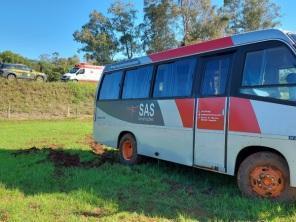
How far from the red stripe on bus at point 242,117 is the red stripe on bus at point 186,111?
4.00 feet

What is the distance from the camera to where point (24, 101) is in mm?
42375

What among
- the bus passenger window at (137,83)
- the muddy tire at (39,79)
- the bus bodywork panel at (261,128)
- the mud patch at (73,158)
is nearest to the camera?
the bus bodywork panel at (261,128)

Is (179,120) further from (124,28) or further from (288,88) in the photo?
(124,28)

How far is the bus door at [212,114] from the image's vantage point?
8.12m

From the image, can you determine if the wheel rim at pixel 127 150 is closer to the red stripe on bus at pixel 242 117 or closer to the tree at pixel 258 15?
the red stripe on bus at pixel 242 117

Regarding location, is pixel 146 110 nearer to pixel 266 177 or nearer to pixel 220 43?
pixel 220 43

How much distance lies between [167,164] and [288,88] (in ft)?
17.1

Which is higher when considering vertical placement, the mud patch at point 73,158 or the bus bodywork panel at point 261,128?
the bus bodywork panel at point 261,128

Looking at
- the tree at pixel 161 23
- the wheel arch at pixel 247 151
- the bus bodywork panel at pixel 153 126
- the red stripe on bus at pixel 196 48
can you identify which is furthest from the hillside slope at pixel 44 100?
the wheel arch at pixel 247 151

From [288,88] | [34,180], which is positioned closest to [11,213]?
[34,180]

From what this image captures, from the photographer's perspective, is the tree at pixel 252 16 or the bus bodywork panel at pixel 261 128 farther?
the tree at pixel 252 16

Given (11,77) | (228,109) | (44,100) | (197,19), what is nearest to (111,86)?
(228,109)

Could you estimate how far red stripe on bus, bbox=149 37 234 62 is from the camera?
837 cm

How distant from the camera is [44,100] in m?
43.3
